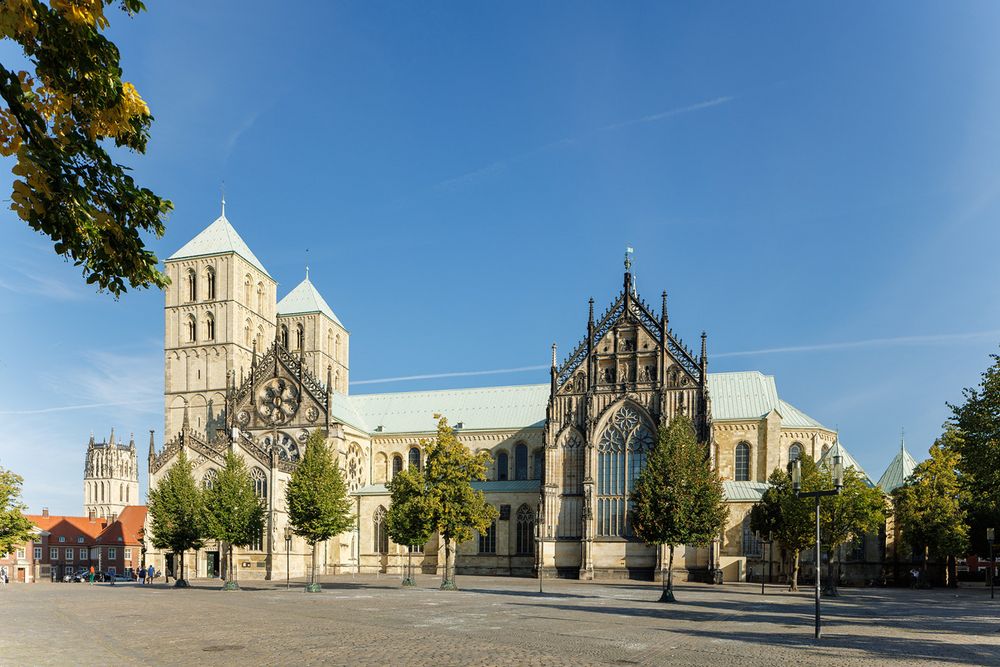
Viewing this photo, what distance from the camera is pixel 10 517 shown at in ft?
169

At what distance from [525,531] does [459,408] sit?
17.4m

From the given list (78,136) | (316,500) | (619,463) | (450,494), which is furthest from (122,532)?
(78,136)

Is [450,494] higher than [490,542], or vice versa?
[450,494]

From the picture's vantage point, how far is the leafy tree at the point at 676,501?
41.3 meters

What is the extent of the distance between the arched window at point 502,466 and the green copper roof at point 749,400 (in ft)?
67.4

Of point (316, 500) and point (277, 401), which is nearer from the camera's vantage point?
point (316, 500)

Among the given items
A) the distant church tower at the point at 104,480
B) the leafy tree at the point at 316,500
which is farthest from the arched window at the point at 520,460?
the distant church tower at the point at 104,480

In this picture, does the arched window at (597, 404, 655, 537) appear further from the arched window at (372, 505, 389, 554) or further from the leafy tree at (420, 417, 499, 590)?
the arched window at (372, 505, 389, 554)

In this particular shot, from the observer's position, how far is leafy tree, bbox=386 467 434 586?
4969 centimetres

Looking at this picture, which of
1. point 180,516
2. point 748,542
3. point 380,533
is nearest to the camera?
point 180,516

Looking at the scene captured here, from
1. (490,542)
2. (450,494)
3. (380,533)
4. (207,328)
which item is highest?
(207,328)

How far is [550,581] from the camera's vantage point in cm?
6038

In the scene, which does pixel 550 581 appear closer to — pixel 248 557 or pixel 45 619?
pixel 248 557

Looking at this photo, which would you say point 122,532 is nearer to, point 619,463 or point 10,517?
point 10,517
